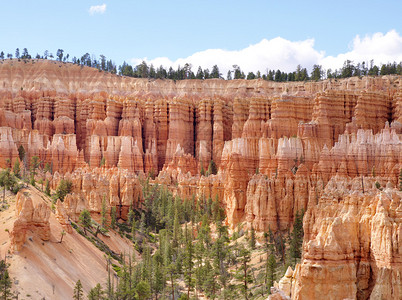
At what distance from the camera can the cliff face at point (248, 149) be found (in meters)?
36.8

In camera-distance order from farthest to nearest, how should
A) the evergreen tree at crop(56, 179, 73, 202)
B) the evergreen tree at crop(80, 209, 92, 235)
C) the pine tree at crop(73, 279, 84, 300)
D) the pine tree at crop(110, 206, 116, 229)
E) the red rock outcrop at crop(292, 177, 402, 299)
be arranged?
the pine tree at crop(110, 206, 116, 229) < the evergreen tree at crop(56, 179, 73, 202) < the evergreen tree at crop(80, 209, 92, 235) < the pine tree at crop(73, 279, 84, 300) < the red rock outcrop at crop(292, 177, 402, 299)

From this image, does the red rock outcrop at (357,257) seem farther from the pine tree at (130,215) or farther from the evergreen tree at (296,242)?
the pine tree at (130,215)

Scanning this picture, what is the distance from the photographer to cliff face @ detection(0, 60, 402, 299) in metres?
36.8

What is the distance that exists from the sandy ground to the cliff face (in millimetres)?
4477

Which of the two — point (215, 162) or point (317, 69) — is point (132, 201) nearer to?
point (215, 162)

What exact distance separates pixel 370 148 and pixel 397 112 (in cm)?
1501

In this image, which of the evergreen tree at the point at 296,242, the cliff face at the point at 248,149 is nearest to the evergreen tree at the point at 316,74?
the cliff face at the point at 248,149

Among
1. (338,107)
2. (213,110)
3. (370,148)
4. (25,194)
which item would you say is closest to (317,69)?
(213,110)

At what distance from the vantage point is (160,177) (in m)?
95.2

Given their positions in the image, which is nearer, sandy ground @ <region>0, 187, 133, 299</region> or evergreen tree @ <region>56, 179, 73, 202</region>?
sandy ground @ <region>0, 187, 133, 299</region>

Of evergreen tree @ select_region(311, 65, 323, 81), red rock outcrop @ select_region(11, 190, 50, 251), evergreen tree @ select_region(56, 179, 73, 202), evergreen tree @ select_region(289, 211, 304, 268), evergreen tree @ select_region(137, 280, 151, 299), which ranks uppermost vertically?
evergreen tree @ select_region(311, 65, 323, 81)

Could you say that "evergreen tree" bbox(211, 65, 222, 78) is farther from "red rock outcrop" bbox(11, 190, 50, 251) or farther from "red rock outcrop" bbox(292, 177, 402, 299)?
"red rock outcrop" bbox(292, 177, 402, 299)

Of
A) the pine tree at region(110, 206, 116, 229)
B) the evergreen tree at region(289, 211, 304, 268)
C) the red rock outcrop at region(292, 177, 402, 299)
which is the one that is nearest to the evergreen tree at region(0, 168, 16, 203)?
the pine tree at region(110, 206, 116, 229)

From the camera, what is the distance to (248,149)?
83500mm
